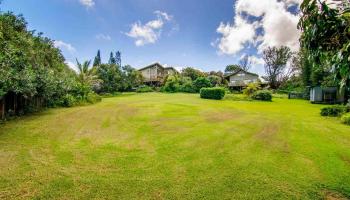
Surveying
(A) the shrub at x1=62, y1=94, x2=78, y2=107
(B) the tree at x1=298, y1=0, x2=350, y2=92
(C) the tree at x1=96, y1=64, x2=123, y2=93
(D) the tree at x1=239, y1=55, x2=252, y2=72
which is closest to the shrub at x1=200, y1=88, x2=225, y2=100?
(C) the tree at x1=96, y1=64, x2=123, y2=93

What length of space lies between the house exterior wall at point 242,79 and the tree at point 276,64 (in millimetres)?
7065

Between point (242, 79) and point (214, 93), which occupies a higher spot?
point (242, 79)

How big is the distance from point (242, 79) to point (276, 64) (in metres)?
11.6

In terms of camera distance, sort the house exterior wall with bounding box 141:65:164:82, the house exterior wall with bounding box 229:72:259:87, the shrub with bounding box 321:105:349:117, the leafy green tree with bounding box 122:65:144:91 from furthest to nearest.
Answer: the house exterior wall with bounding box 141:65:164:82
the house exterior wall with bounding box 229:72:259:87
the leafy green tree with bounding box 122:65:144:91
the shrub with bounding box 321:105:349:117

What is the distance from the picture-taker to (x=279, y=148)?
8.11 meters

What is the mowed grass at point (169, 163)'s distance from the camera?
4.79 m

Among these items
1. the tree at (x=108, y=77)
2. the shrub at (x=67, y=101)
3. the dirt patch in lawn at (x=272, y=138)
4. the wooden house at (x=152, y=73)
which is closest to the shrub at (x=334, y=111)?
the dirt patch in lawn at (x=272, y=138)

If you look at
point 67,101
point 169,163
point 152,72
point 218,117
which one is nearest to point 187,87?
point 152,72

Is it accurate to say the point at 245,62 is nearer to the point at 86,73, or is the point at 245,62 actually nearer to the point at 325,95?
the point at 325,95

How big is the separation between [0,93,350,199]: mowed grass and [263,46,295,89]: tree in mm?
51504

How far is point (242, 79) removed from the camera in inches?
2135

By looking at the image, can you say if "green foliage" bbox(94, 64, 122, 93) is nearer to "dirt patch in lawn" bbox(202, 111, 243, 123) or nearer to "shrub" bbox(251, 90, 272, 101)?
"shrub" bbox(251, 90, 272, 101)

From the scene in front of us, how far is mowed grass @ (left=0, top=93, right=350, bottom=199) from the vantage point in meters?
4.79

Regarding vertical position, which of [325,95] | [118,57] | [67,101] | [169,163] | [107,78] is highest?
[118,57]
